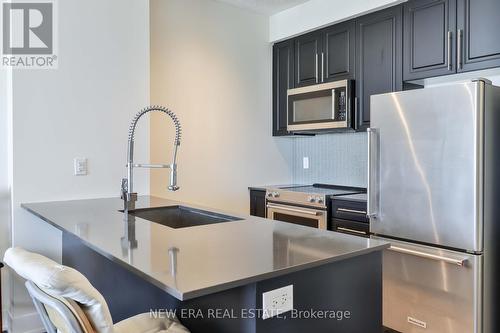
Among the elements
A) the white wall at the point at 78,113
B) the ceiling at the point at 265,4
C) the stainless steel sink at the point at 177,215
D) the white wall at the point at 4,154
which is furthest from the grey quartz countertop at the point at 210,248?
the ceiling at the point at 265,4

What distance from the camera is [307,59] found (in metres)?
3.87

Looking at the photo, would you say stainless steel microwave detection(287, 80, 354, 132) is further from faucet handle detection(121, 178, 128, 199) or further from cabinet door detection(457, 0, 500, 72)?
faucet handle detection(121, 178, 128, 199)

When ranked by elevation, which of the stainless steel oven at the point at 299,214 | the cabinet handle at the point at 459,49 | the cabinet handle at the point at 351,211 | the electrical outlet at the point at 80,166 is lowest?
the stainless steel oven at the point at 299,214

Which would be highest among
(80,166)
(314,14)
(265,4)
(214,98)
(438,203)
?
(265,4)

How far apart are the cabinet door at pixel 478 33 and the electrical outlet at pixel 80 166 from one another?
2.61 meters

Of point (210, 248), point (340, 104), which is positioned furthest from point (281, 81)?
point (210, 248)

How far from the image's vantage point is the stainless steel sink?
7.63 ft

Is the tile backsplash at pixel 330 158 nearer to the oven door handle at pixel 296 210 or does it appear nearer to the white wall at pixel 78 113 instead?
the oven door handle at pixel 296 210

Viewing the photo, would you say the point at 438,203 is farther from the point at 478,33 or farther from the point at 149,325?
the point at 149,325

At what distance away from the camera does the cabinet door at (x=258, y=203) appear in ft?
13.1

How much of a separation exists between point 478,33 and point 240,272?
2.44 meters

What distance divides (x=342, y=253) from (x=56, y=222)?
1.38 metres

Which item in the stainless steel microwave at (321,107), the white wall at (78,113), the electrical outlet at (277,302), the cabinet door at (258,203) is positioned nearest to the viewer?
the electrical outlet at (277,302)

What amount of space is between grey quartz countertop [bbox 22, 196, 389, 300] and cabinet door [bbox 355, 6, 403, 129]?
179cm
